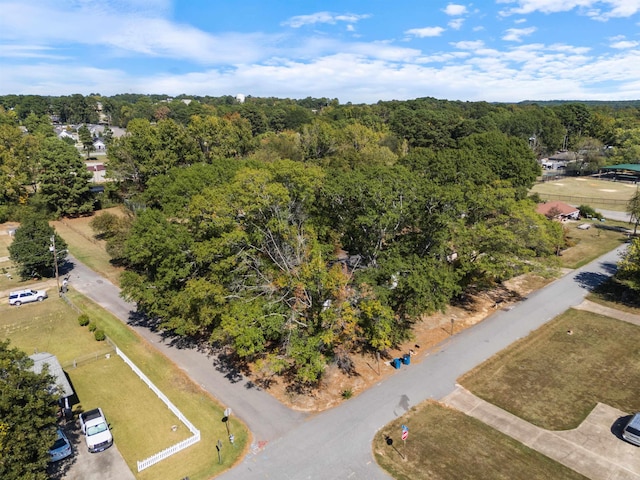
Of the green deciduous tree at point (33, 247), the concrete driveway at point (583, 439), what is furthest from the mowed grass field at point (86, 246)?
the concrete driveway at point (583, 439)

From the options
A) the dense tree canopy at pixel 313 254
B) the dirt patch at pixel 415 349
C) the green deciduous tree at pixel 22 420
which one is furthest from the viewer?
the dirt patch at pixel 415 349

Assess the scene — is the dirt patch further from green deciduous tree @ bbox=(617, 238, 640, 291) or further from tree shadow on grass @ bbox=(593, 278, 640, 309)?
green deciduous tree @ bbox=(617, 238, 640, 291)

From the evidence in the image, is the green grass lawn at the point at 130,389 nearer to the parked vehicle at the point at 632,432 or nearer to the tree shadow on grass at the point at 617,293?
the parked vehicle at the point at 632,432

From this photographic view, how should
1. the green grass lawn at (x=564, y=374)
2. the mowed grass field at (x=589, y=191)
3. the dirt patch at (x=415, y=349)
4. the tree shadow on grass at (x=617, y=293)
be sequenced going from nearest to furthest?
the green grass lawn at (x=564, y=374) < the dirt patch at (x=415, y=349) < the tree shadow on grass at (x=617, y=293) < the mowed grass field at (x=589, y=191)

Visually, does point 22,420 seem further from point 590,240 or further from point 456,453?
point 590,240

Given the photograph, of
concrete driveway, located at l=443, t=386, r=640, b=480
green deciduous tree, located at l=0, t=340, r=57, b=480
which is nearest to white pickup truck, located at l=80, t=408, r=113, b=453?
green deciduous tree, located at l=0, t=340, r=57, b=480

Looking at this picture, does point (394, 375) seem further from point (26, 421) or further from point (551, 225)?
point (551, 225)

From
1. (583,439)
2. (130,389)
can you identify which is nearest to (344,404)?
(583,439)
